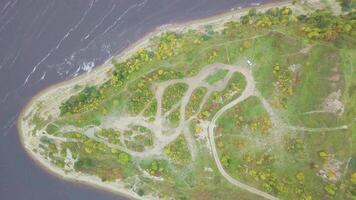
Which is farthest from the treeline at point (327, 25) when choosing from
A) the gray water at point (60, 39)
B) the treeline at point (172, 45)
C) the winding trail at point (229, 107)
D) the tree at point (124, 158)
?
the tree at point (124, 158)

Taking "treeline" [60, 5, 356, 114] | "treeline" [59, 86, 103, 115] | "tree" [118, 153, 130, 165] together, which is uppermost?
"treeline" [60, 5, 356, 114]

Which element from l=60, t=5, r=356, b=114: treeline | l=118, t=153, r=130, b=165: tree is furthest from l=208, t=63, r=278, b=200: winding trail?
l=118, t=153, r=130, b=165: tree

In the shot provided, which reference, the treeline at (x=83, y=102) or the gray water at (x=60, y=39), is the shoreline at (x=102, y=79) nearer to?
the gray water at (x=60, y=39)

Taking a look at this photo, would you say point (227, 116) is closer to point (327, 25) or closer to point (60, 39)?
point (327, 25)

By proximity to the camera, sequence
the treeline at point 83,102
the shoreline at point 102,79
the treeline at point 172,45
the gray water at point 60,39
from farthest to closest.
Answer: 1. the gray water at point 60,39
2. the shoreline at point 102,79
3. the treeline at point 83,102
4. the treeline at point 172,45

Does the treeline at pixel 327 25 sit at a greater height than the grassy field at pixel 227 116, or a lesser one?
greater

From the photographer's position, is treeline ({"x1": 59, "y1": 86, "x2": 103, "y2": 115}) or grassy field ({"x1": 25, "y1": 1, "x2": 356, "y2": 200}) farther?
treeline ({"x1": 59, "y1": 86, "x2": 103, "y2": 115})

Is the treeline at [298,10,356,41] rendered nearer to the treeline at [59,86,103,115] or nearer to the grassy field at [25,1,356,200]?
the grassy field at [25,1,356,200]
